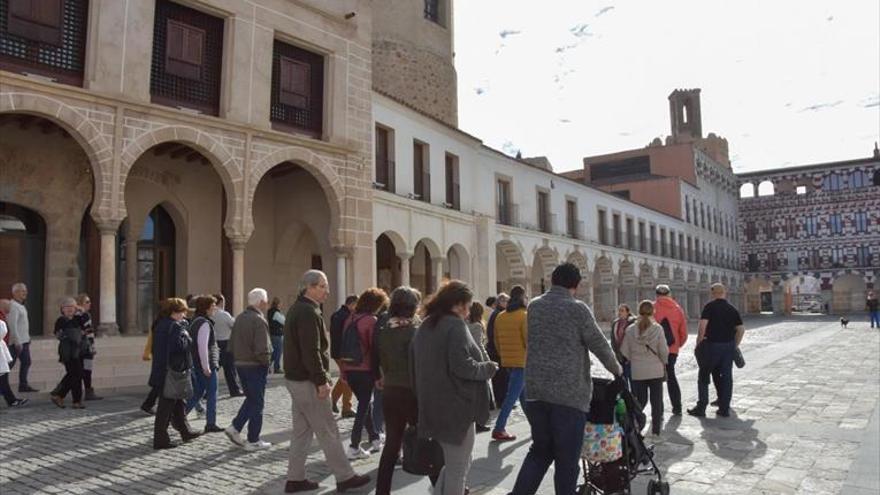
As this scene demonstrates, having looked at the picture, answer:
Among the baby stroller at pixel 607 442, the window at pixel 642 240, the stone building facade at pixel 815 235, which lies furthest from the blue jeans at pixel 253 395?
the stone building facade at pixel 815 235

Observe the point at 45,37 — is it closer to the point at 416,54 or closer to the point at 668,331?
the point at 668,331

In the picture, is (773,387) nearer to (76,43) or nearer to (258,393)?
(258,393)

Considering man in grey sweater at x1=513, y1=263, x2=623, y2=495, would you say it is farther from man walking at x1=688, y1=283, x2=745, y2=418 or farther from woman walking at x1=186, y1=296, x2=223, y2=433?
man walking at x1=688, y1=283, x2=745, y2=418

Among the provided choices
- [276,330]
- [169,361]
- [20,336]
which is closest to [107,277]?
[20,336]

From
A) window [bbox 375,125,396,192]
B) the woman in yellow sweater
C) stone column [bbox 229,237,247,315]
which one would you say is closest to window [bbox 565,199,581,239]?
window [bbox 375,125,396,192]

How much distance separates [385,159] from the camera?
18266 millimetres

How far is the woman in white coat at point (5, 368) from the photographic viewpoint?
7.97 meters

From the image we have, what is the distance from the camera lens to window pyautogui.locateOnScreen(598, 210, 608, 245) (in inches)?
1328

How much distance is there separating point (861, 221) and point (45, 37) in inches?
2446

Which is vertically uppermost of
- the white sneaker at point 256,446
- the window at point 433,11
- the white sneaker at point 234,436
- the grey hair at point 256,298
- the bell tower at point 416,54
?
the window at point 433,11

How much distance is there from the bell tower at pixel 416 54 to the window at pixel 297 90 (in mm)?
12733

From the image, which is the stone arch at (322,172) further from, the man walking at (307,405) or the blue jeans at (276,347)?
the man walking at (307,405)

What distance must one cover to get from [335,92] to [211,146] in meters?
3.81

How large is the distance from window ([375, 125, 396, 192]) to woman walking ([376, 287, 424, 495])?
523 inches
